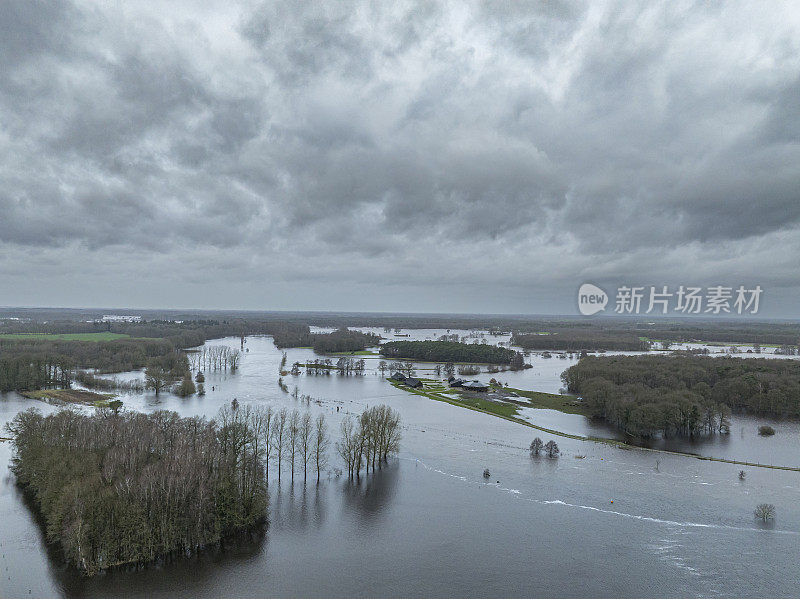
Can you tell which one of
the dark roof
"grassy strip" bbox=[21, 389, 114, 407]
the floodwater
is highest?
the dark roof

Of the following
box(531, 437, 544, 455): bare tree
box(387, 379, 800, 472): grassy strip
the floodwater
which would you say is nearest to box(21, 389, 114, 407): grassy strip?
the floodwater

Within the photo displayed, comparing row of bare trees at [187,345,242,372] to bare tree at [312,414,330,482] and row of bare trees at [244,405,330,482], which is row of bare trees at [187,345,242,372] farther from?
bare tree at [312,414,330,482]

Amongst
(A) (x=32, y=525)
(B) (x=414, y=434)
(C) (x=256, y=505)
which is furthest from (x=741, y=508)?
(A) (x=32, y=525)

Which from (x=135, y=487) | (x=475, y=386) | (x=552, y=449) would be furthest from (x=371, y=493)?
(x=475, y=386)

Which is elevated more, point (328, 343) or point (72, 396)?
point (328, 343)

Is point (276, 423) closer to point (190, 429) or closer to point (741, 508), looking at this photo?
point (190, 429)

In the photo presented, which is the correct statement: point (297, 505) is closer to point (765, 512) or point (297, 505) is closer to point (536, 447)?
point (536, 447)

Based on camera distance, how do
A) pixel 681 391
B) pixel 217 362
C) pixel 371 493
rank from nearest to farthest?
pixel 371 493 → pixel 681 391 → pixel 217 362
